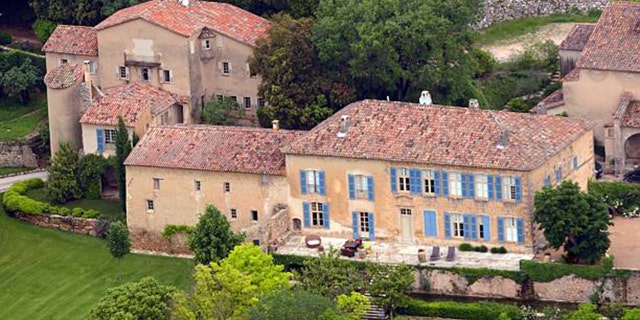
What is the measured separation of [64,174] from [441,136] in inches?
869

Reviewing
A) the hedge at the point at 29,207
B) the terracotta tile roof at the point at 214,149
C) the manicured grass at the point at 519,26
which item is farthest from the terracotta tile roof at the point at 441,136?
the manicured grass at the point at 519,26

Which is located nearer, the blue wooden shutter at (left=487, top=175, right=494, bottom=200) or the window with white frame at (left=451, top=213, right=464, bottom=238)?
the blue wooden shutter at (left=487, top=175, right=494, bottom=200)

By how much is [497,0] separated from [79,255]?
36.2 meters

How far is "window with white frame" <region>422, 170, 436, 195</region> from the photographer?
122m

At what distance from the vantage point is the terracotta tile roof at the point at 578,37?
140 m

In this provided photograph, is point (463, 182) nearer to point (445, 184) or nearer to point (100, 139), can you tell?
point (445, 184)

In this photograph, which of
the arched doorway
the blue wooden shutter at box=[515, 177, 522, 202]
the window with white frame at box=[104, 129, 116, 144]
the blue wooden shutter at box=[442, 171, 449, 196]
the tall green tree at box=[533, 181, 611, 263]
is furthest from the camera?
the arched doorway

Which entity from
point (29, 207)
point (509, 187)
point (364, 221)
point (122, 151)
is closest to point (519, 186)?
point (509, 187)

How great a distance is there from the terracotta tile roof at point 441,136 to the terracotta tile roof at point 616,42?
28.7 feet

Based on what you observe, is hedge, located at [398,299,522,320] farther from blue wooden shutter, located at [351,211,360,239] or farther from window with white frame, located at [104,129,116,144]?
window with white frame, located at [104,129,116,144]

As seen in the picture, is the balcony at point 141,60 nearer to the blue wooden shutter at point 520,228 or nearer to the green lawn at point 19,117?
the green lawn at point 19,117

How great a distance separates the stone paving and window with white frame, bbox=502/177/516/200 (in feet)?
9.40

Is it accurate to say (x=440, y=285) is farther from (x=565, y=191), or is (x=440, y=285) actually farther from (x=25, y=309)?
(x=25, y=309)

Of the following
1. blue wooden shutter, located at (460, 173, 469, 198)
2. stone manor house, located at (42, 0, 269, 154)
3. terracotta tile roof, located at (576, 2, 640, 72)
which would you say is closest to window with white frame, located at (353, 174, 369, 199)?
blue wooden shutter, located at (460, 173, 469, 198)
